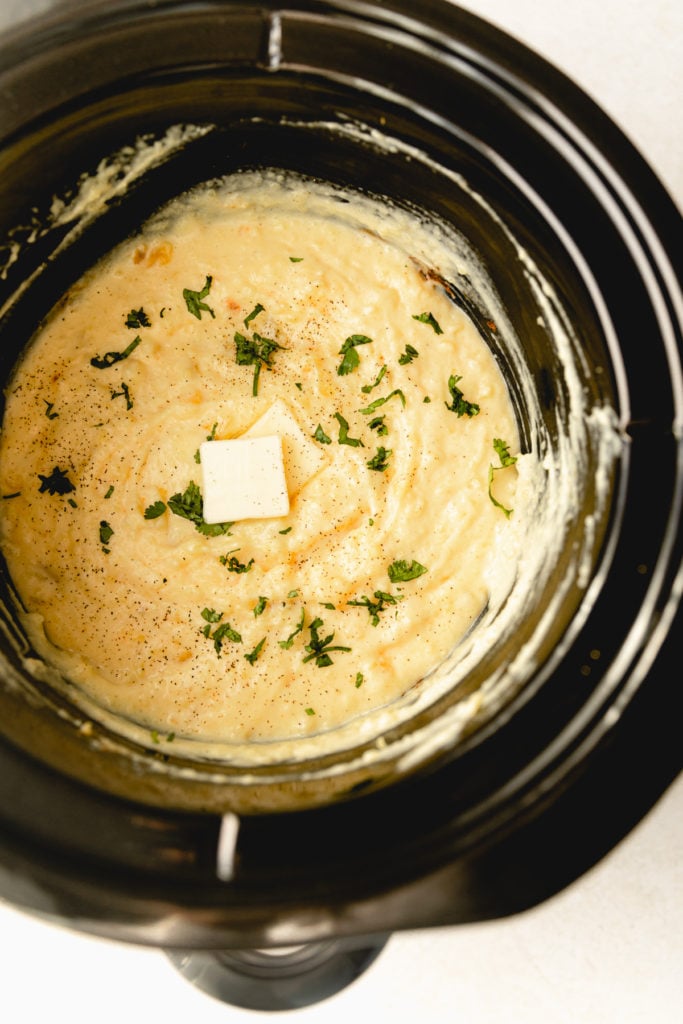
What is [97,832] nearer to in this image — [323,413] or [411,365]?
[323,413]

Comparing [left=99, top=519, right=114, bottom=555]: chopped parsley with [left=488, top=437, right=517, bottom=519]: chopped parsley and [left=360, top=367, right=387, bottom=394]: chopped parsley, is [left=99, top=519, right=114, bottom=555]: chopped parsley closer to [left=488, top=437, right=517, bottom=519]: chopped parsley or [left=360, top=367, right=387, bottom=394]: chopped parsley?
[left=360, top=367, right=387, bottom=394]: chopped parsley

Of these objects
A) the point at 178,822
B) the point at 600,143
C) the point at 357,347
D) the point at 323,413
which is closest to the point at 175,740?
the point at 178,822

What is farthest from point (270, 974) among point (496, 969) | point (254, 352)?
point (254, 352)

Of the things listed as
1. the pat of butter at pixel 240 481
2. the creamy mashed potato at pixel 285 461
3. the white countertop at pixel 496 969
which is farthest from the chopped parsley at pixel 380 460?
the white countertop at pixel 496 969

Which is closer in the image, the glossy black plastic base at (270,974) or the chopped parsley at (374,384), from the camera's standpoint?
the glossy black plastic base at (270,974)

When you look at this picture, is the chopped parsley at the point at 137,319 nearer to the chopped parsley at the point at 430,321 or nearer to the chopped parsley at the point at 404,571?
the chopped parsley at the point at 430,321
